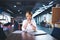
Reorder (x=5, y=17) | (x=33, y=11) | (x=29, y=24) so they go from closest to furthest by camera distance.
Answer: (x=29, y=24) → (x=33, y=11) → (x=5, y=17)

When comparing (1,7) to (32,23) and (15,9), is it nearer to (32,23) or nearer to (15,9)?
(15,9)

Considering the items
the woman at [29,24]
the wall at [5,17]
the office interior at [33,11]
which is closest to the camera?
the woman at [29,24]

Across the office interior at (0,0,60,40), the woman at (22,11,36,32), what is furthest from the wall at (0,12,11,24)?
the woman at (22,11,36,32)

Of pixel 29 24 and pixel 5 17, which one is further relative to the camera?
pixel 5 17

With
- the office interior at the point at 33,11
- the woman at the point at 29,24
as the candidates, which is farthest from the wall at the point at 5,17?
the woman at the point at 29,24

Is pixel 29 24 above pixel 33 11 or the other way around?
the other way around

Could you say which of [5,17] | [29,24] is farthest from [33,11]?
[5,17]

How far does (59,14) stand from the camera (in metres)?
2.94

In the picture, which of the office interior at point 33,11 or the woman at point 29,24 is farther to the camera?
the office interior at point 33,11

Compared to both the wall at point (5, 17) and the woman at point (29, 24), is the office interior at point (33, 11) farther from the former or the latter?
the woman at point (29, 24)

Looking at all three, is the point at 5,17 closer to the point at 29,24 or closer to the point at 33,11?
the point at 33,11

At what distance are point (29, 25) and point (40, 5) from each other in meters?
2.29

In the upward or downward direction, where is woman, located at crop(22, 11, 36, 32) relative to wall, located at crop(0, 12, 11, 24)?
downward

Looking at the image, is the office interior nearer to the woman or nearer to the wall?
the wall
